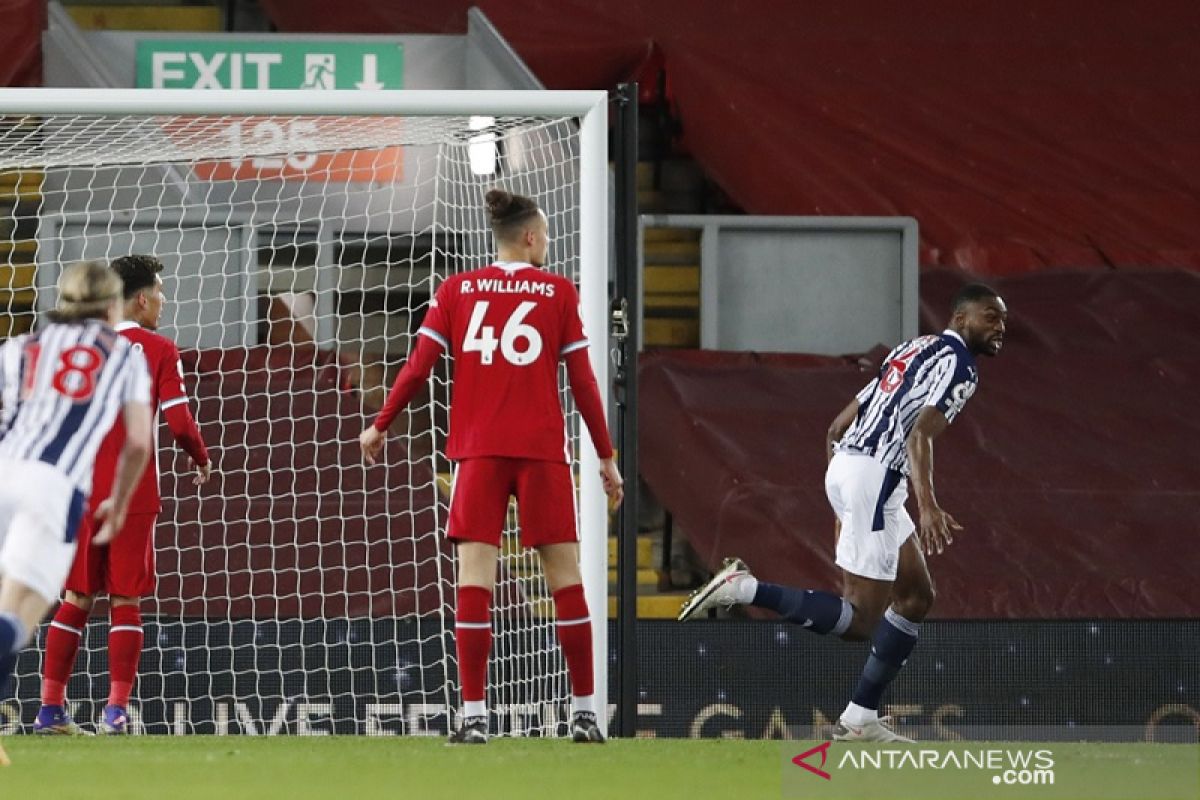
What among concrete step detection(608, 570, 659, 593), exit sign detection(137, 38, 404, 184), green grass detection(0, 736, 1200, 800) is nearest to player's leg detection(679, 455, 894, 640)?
green grass detection(0, 736, 1200, 800)

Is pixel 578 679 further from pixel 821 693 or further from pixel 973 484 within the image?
pixel 973 484

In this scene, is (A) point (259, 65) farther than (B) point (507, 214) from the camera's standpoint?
Yes

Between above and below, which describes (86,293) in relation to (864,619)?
above

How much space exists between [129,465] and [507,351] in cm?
127

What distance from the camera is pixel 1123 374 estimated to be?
941 centimetres

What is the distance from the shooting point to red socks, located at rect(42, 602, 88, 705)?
5.90m

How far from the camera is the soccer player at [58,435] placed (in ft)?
13.7

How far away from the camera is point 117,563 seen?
589 centimetres

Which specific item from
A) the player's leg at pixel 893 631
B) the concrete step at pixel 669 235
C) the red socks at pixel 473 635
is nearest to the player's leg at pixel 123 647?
the red socks at pixel 473 635

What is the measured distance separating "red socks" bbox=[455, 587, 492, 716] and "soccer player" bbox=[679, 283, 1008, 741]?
126 centimetres

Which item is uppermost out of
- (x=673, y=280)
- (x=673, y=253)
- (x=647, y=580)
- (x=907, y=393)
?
(x=673, y=253)

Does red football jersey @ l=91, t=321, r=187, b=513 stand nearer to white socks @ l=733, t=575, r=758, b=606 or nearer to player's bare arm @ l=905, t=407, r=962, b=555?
white socks @ l=733, t=575, r=758, b=606

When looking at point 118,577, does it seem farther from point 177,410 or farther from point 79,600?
point 177,410

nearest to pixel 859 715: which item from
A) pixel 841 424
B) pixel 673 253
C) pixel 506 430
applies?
pixel 841 424
